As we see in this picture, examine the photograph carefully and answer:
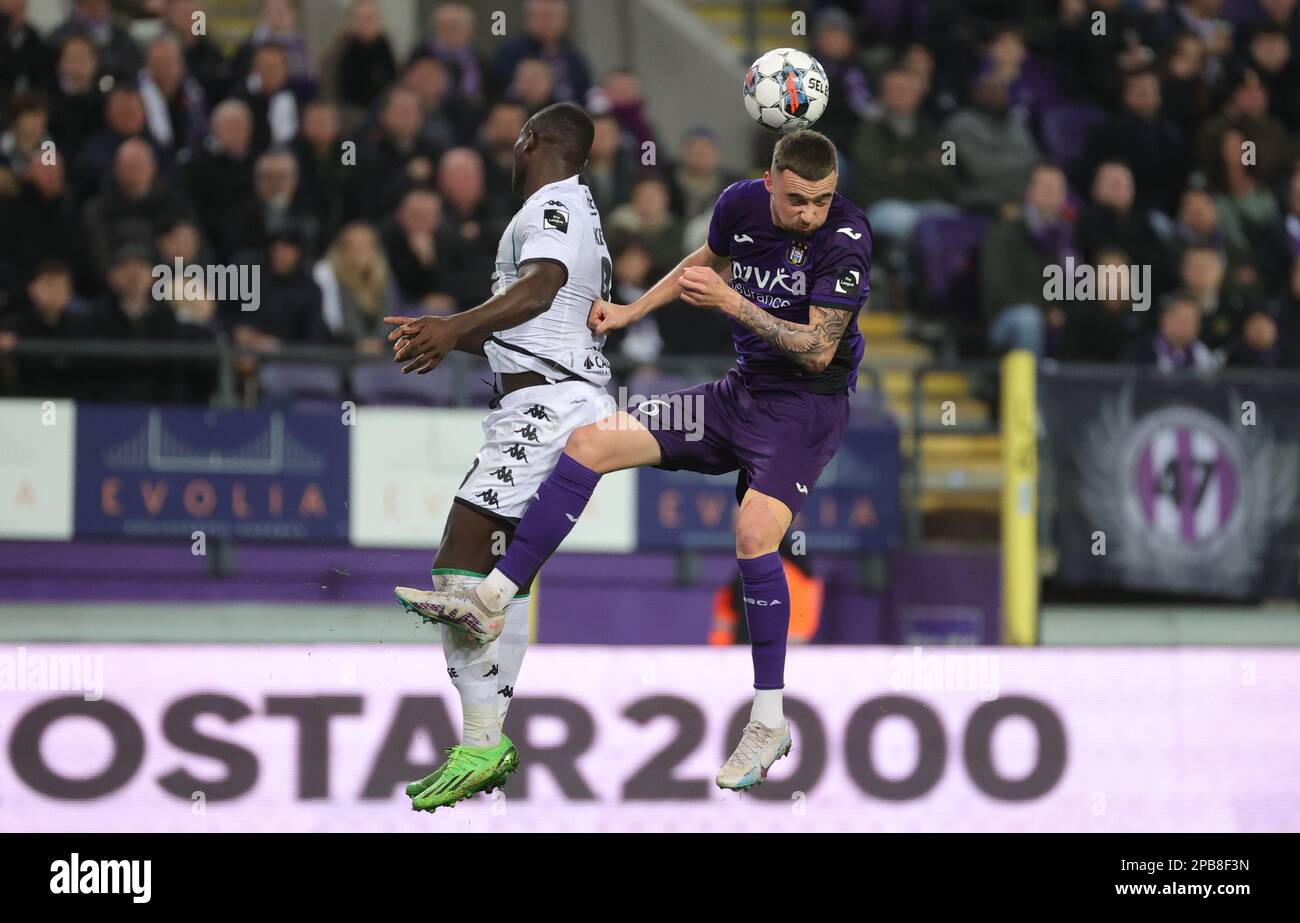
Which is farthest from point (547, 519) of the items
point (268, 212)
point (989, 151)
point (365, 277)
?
point (989, 151)

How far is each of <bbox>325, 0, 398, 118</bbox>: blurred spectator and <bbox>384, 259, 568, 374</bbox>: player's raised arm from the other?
7339mm

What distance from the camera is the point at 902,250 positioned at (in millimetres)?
13836

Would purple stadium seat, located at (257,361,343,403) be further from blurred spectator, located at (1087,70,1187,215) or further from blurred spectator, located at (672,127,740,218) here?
blurred spectator, located at (1087,70,1187,215)

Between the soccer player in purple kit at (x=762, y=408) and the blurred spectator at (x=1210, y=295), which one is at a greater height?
the blurred spectator at (x=1210, y=295)

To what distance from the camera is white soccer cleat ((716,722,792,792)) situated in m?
7.04

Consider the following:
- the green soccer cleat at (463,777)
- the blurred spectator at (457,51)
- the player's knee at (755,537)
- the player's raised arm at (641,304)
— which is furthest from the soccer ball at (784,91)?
the blurred spectator at (457,51)

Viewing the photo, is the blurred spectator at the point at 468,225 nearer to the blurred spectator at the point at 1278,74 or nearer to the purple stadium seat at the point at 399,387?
the purple stadium seat at the point at 399,387

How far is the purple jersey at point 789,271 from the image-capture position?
6949 mm

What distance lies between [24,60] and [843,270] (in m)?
8.16

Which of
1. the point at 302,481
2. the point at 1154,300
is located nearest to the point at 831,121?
the point at 1154,300

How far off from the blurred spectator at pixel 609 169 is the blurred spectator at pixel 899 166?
1.91m

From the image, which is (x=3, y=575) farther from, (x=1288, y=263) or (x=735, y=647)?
(x=1288, y=263)

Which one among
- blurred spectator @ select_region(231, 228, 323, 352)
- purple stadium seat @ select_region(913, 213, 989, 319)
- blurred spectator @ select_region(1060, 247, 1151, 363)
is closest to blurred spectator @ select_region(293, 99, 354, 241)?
blurred spectator @ select_region(231, 228, 323, 352)
